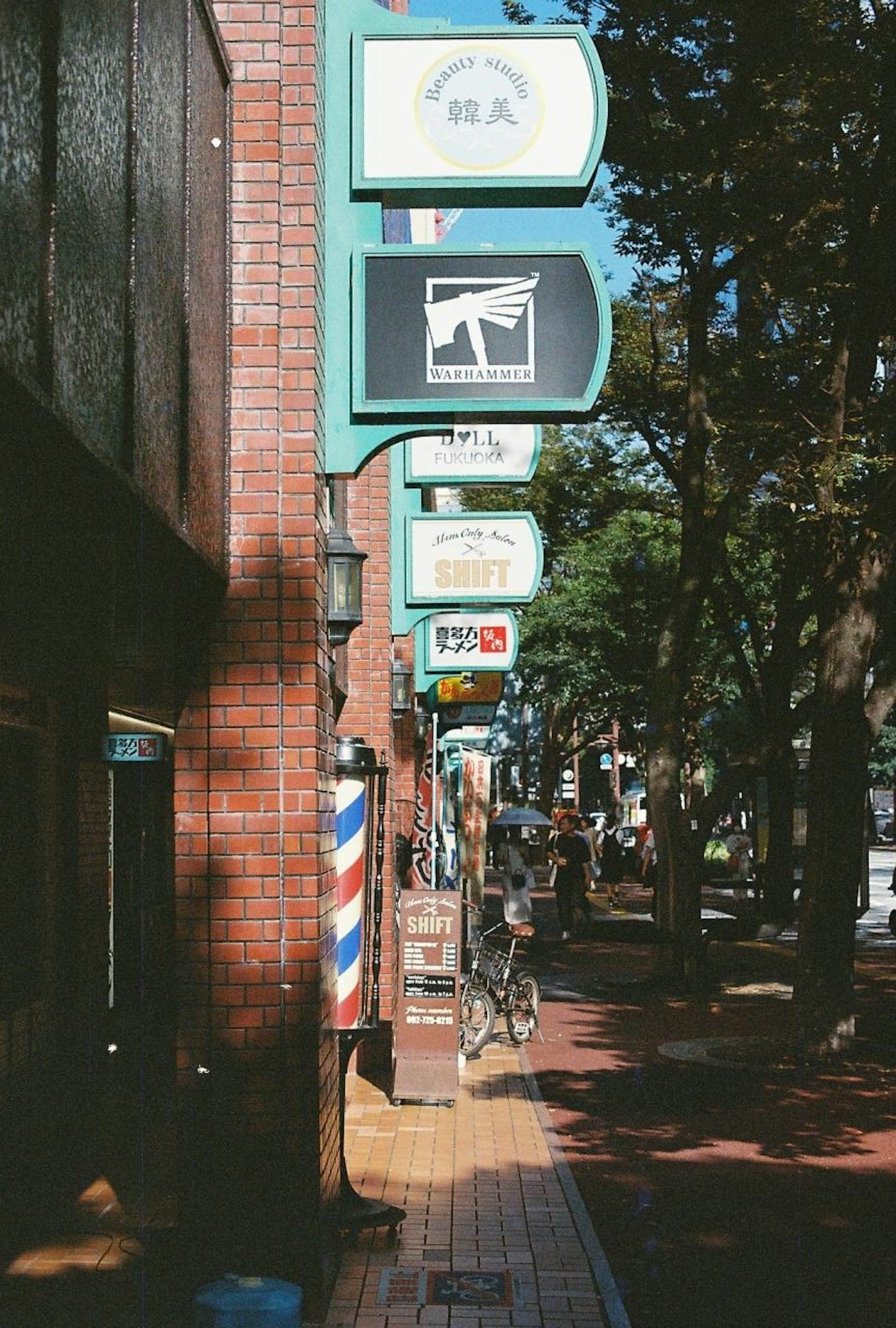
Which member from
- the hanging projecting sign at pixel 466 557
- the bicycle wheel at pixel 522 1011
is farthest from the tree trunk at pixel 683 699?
the hanging projecting sign at pixel 466 557

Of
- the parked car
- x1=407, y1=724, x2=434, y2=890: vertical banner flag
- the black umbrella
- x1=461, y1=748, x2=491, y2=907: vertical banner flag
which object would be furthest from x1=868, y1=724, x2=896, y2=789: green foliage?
x1=407, y1=724, x2=434, y2=890: vertical banner flag

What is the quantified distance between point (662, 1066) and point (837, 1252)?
5644 mm

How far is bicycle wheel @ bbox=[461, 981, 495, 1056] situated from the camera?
1299 centimetres

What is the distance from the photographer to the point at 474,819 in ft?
82.7

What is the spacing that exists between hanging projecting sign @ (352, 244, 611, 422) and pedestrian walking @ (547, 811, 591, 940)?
61.0 feet

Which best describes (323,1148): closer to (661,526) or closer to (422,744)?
(422,744)

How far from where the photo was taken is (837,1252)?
7223mm

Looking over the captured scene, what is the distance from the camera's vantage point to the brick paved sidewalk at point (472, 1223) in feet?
20.7

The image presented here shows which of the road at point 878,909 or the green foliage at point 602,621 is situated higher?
the green foliage at point 602,621

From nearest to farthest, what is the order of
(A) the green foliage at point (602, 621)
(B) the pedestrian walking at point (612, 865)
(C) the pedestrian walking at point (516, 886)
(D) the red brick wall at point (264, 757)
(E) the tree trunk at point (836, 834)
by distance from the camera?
(D) the red brick wall at point (264, 757) → (E) the tree trunk at point (836, 834) → (C) the pedestrian walking at point (516, 886) → (B) the pedestrian walking at point (612, 865) → (A) the green foliage at point (602, 621)

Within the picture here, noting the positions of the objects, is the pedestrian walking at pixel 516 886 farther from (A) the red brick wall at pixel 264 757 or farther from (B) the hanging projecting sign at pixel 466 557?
(A) the red brick wall at pixel 264 757

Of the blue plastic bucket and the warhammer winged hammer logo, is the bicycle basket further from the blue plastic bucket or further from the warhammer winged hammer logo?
the blue plastic bucket

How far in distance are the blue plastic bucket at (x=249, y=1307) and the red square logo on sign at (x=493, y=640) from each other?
11857 millimetres

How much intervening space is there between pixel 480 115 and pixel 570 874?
1918cm
